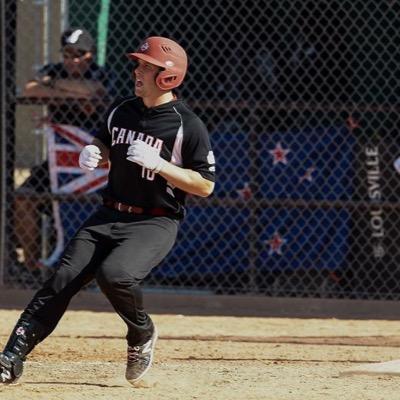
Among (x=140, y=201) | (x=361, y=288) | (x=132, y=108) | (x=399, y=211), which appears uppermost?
(x=132, y=108)

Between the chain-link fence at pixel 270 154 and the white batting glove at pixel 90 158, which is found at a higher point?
the white batting glove at pixel 90 158

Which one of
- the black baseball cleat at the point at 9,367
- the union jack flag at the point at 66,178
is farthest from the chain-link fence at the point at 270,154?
the black baseball cleat at the point at 9,367

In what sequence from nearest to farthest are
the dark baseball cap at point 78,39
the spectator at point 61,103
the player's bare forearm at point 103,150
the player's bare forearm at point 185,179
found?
the player's bare forearm at point 185,179 → the player's bare forearm at point 103,150 → the dark baseball cap at point 78,39 → the spectator at point 61,103

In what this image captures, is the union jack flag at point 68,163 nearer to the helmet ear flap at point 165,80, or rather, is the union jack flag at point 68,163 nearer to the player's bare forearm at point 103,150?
the player's bare forearm at point 103,150

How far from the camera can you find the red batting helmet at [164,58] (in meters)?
5.55

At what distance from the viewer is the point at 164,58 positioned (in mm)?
5562

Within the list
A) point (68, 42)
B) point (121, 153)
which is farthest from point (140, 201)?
point (68, 42)

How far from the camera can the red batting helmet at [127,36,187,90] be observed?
18.2 ft

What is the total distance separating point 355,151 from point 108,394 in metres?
4.25

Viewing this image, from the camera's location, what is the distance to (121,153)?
5629mm

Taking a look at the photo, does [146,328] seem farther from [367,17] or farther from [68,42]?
[367,17]

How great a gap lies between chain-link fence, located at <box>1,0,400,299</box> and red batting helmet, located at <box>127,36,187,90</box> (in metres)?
3.34

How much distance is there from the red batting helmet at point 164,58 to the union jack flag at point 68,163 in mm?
3641

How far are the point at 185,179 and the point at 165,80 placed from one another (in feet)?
1.80
